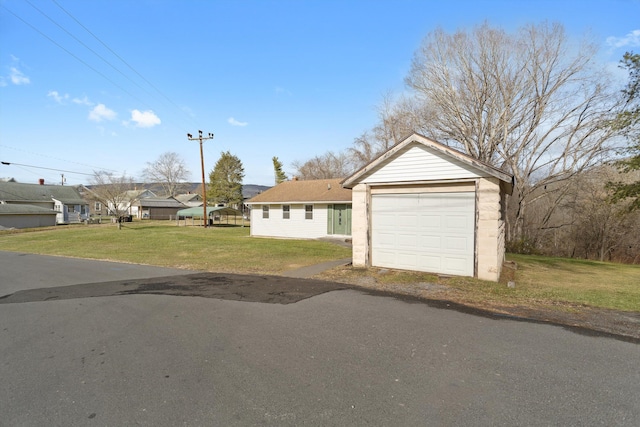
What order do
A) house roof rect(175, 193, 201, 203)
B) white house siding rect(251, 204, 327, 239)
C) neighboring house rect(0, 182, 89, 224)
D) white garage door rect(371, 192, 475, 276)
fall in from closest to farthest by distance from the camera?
white garage door rect(371, 192, 475, 276)
white house siding rect(251, 204, 327, 239)
neighboring house rect(0, 182, 89, 224)
house roof rect(175, 193, 201, 203)

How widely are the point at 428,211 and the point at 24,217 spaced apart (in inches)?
1698

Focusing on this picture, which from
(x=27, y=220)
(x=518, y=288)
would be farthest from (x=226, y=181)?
(x=518, y=288)

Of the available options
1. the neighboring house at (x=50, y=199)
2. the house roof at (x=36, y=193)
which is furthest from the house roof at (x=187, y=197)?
the house roof at (x=36, y=193)

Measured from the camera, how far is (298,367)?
11.9 feet

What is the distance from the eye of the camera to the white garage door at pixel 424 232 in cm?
893

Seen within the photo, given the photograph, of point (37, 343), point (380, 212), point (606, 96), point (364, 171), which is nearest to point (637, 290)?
point (380, 212)

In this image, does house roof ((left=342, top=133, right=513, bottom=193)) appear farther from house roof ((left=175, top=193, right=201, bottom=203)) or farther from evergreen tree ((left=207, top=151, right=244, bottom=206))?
house roof ((left=175, top=193, right=201, bottom=203))

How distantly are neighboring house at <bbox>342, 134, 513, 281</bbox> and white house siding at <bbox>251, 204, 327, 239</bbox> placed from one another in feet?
36.7

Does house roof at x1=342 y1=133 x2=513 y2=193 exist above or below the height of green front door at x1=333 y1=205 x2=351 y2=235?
above

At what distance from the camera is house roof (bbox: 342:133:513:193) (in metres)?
8.46

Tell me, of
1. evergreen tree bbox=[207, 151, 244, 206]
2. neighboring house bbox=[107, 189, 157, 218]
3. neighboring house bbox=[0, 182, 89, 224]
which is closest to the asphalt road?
neighboring house bbox=[107, 189, 157, 218]

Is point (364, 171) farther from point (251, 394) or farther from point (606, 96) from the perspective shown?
point (606, 96)

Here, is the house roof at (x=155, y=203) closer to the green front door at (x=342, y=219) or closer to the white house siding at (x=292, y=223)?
the white house siding at (x=292, y=223)

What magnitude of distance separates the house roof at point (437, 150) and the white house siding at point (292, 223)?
11185 mm
